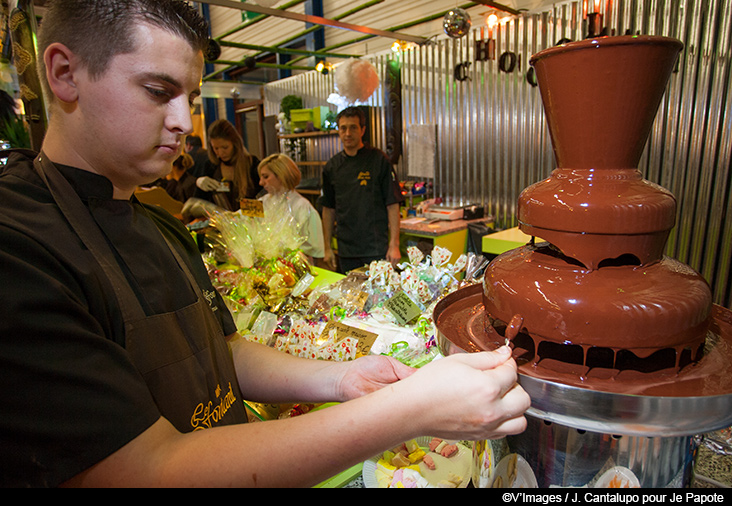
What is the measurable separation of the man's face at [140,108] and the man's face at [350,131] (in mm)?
3178

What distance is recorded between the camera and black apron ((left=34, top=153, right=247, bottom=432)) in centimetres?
77

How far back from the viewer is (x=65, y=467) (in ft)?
1.84

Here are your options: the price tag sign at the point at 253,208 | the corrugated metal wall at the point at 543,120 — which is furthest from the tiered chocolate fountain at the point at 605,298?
the corrugated metal wall at the point at 543,120

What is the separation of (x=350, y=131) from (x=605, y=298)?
3.56m

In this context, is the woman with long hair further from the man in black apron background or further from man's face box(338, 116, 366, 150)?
the man in black apron background

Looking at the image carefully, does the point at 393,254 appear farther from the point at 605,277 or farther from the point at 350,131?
the point at 605,277

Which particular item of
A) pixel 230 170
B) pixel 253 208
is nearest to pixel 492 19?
pixel 230 170

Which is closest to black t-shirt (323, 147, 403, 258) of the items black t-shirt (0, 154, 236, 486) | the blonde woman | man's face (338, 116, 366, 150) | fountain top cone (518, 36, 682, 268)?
man's face (338, 116, 366, 150)

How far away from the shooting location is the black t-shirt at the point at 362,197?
4094 mm

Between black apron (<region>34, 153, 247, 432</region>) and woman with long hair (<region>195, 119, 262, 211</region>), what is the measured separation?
388 centimetres

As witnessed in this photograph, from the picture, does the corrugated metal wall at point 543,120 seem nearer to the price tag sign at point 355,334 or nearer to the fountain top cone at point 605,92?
the price tag sign at point 355,334

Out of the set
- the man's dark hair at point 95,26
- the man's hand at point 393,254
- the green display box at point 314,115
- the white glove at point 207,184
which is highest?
the green display box at point 314,115
